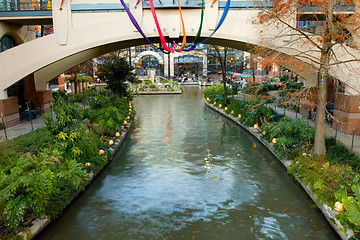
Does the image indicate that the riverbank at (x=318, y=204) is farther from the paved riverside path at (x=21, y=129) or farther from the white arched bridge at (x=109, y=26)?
the paved riverside path at (x=21, y=129)

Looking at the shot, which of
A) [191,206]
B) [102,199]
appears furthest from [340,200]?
[102,199]

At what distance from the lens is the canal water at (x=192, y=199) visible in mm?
9898

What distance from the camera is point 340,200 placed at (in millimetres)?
9461

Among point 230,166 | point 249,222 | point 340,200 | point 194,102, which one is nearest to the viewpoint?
point 340,200

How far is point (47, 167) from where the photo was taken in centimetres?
1125

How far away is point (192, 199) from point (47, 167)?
5.09 metres

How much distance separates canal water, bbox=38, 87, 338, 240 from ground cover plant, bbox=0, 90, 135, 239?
29.4 inches

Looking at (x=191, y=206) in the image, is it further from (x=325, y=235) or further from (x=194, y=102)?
(x=194, y=102)

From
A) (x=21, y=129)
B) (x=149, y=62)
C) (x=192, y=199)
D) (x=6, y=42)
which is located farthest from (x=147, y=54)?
(x=192, y=199)

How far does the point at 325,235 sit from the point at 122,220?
6.01m

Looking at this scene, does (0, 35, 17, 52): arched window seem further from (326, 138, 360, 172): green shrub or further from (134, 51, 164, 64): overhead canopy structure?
(134, 51, 164, 64): overhead canopy structure

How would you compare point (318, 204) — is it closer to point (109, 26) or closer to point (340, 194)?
point (340, 194)

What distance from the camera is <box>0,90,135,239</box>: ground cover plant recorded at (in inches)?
347

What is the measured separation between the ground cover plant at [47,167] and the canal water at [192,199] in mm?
747
